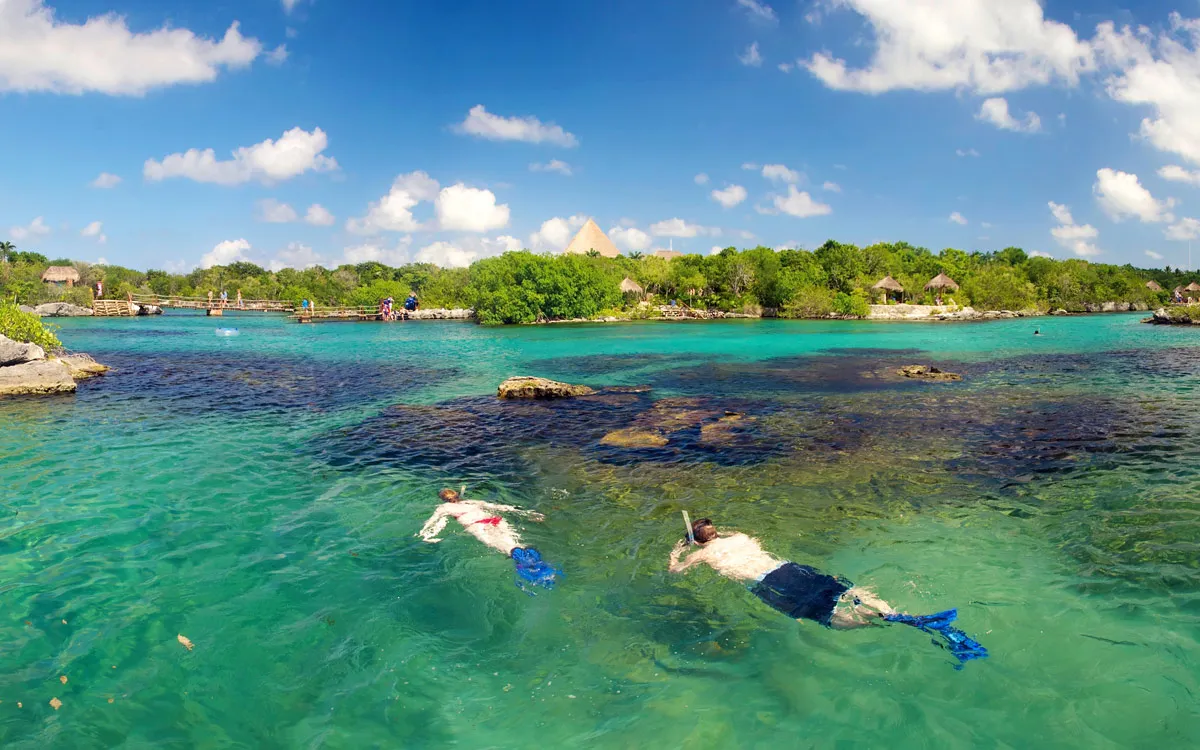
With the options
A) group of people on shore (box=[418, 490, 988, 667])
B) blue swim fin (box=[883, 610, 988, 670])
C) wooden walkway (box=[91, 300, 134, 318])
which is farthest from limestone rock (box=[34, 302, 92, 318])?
blue swim fin (box=[883, 610, 988, 670])

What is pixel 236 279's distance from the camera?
123 meters

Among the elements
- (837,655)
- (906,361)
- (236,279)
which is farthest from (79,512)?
(236,279)

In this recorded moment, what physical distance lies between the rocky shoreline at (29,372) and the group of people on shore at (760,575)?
21781mm

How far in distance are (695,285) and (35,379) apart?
82.9 m

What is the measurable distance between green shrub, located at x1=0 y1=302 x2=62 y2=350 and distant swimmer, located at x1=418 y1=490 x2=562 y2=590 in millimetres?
26649

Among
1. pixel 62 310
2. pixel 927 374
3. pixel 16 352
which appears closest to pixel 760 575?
pixel 927 374

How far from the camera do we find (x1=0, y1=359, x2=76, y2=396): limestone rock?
22.5m

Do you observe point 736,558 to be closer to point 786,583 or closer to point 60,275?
point 786,583

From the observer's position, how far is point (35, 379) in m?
22.8

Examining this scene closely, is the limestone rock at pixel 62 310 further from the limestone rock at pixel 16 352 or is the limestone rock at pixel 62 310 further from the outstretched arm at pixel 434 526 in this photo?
the outstretched arm at pixel 434 526

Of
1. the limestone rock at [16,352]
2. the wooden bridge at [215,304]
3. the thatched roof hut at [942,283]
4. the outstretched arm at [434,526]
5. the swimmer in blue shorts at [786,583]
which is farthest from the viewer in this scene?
the wooden bridge at [215,304]

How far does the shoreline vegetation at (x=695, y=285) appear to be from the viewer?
79500 mm

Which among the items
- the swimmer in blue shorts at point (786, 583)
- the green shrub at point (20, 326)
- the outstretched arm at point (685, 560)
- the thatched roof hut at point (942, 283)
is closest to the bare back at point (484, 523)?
the outstretched arm at point (685, 560)

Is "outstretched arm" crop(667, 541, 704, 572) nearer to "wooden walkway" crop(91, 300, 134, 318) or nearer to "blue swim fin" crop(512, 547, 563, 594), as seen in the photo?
"blue swim fin" crop(512, 547, 563, 594)
